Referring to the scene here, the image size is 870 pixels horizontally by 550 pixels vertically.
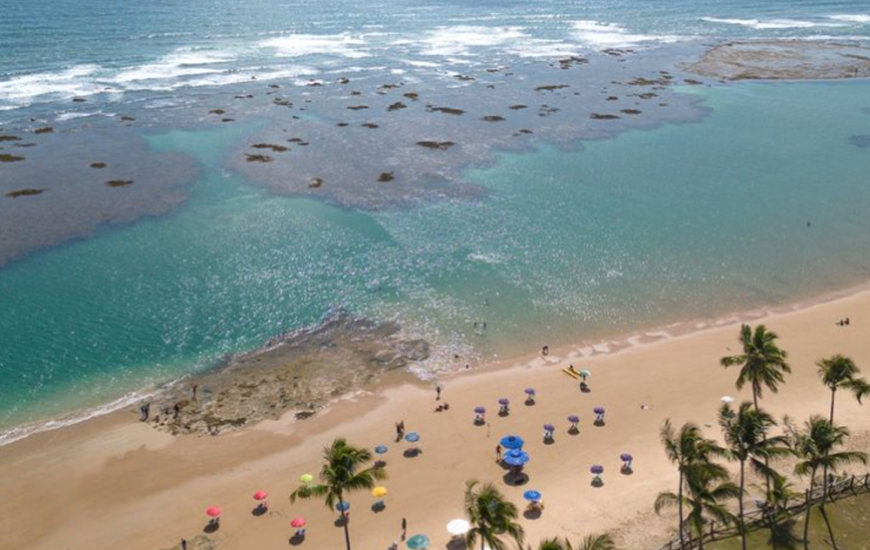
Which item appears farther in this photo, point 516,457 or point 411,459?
point 411,459

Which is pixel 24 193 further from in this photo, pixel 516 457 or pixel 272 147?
pixel 516 457

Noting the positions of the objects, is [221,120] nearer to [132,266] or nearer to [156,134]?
[156,134]

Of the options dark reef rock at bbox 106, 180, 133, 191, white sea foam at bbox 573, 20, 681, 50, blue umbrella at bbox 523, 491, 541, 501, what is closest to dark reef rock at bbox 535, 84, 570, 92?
white sea foam at bbox 573, 20, 681, 50

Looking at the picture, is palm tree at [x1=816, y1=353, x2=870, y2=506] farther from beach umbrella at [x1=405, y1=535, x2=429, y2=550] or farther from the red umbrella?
the red umbrella

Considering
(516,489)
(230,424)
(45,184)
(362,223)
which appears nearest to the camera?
(516,489)

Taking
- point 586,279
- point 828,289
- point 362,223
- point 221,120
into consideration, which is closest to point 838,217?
point 828,289

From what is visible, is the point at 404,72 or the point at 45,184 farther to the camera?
the point at 404,72

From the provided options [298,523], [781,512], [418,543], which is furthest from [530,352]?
[298,523]
